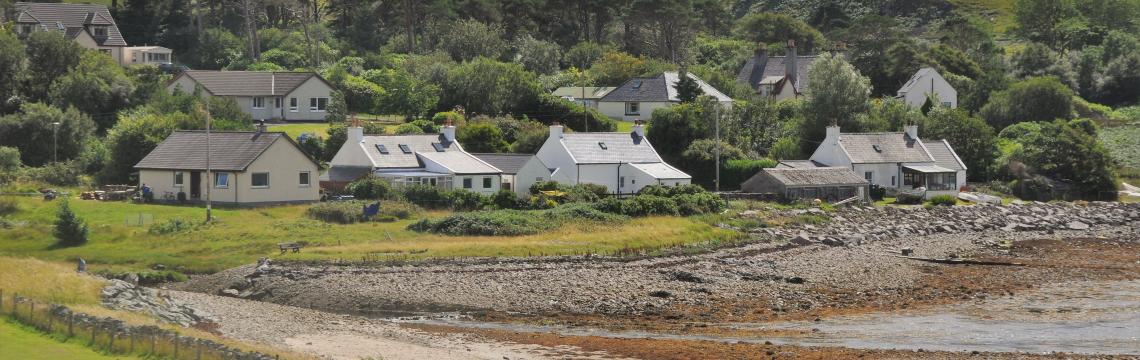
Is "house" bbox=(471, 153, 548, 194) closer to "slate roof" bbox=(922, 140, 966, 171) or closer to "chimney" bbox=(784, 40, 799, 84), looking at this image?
"slate roof" bbox=(922, 140, 966, 171)

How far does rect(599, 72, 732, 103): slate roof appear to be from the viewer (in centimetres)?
8675

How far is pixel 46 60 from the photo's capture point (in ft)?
267

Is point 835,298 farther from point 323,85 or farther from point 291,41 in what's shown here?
A: point 291,41

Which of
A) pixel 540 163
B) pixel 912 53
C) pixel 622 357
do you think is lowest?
pixel 622 357

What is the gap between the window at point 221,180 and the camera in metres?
56.3

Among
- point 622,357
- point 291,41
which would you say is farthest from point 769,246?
point 291,41

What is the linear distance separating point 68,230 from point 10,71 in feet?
118

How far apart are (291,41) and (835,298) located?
241 feet

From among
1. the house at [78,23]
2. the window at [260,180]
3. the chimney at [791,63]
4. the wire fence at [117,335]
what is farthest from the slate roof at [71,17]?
the wire fence at [117,335]

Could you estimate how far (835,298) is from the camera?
42.7 metres

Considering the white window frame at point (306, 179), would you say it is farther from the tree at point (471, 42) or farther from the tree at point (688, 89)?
the tree at point (471, 42)

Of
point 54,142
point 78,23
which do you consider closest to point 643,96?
point 54,142

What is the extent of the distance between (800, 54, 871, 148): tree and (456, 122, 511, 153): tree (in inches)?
714

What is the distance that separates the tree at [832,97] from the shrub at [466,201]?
1083 inches
